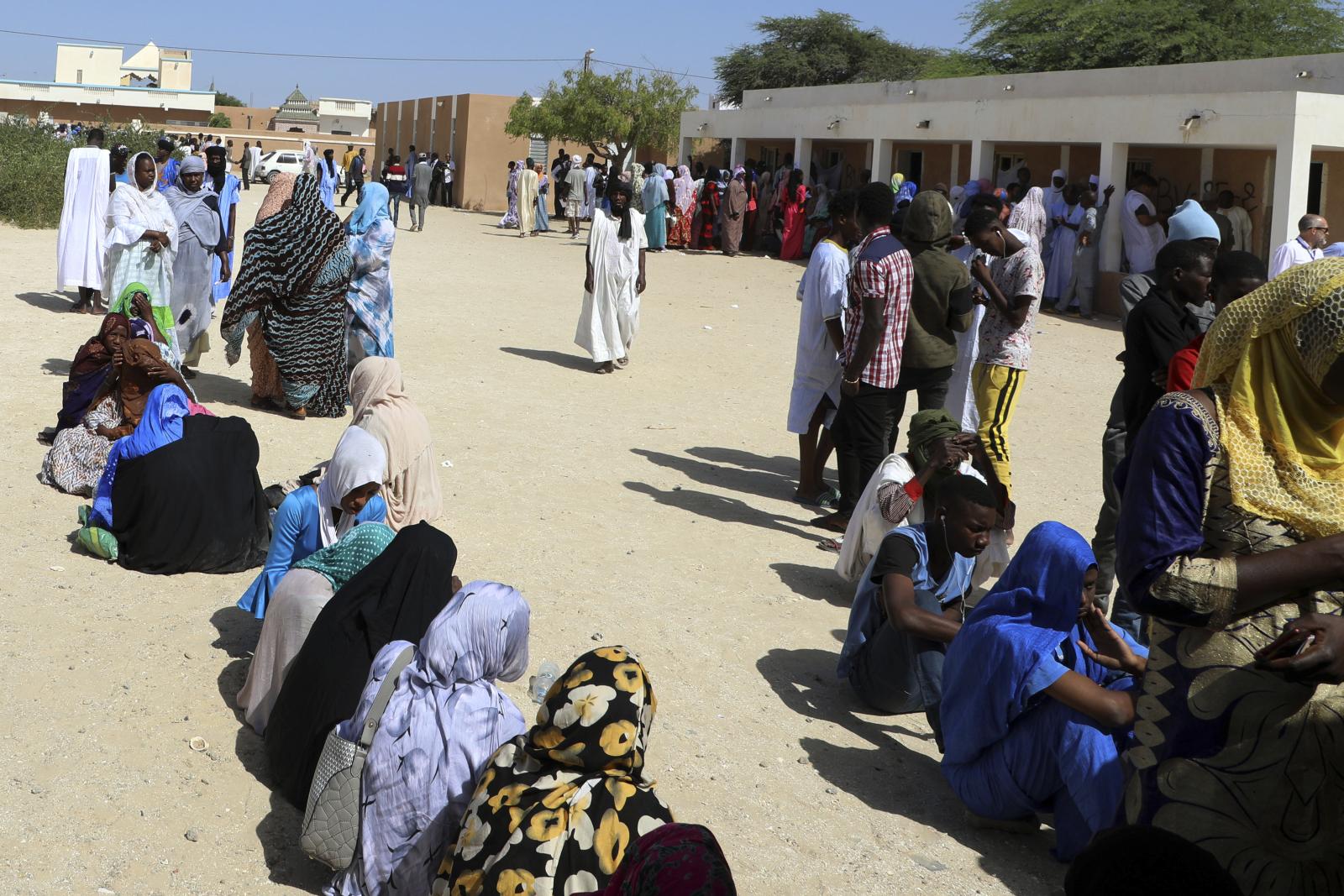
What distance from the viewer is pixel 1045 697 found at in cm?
369

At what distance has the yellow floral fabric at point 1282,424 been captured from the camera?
7.12ft

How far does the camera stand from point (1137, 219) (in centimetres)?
1688

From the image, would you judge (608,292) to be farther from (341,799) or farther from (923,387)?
(341,799)

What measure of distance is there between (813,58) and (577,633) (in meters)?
45.0

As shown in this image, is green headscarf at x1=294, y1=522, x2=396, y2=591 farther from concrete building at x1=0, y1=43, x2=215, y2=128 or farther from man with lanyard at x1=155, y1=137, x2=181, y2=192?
concrete building at x1=0, y1=43, x2=215, y2=128

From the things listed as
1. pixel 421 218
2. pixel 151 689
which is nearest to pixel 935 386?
pixel 151 689

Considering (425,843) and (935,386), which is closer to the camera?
(425,843)

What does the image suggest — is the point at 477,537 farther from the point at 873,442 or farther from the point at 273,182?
the point at 273,182

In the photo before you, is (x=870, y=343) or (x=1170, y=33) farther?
(x=1170, y=33)

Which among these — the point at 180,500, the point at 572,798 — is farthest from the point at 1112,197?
the point at 572,798

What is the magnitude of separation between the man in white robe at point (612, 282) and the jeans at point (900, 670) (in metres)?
6.77

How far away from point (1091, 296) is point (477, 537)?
13.1m

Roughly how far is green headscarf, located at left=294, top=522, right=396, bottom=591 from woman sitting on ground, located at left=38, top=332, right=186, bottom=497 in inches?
101

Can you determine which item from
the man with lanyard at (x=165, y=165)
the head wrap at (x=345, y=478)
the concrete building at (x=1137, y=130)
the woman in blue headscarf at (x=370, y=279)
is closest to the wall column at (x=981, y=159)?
→ the concrete building at (x=1137, y=130)
